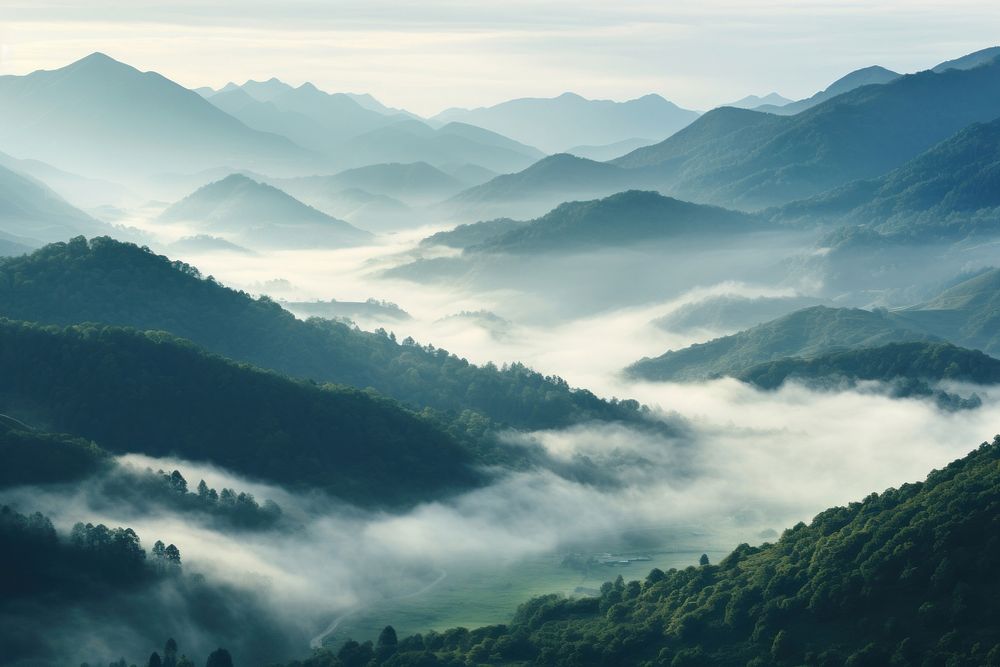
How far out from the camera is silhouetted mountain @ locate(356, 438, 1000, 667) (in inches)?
2918

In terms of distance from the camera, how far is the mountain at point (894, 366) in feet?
598

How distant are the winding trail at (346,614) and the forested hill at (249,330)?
135 feet

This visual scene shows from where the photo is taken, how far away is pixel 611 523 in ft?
461

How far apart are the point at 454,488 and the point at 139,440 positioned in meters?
27.5

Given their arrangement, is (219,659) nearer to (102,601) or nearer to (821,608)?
(102,601)

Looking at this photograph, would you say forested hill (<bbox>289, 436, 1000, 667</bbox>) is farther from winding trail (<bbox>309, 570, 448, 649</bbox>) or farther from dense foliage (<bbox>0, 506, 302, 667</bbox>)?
dense foliage (<bbox>0, 506, 302, 667</bbox>)

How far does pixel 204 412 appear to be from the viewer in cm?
12181

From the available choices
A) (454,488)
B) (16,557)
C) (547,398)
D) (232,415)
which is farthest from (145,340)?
(547,398)

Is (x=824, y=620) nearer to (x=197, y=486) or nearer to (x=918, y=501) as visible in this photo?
(x=918, y=501)

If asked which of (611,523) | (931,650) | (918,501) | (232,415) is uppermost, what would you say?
(232,415)

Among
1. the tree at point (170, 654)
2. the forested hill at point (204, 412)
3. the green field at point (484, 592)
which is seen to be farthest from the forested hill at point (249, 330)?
the tree at point (170, 654)

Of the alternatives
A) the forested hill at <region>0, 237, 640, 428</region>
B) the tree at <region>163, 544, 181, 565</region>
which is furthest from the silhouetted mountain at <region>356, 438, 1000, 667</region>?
the forested hill at <region>0, 237, 640, 428</region>

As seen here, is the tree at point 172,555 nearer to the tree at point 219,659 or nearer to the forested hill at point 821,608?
the tree at point 219,659

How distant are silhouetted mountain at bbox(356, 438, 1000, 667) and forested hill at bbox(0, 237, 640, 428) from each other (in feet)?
221
